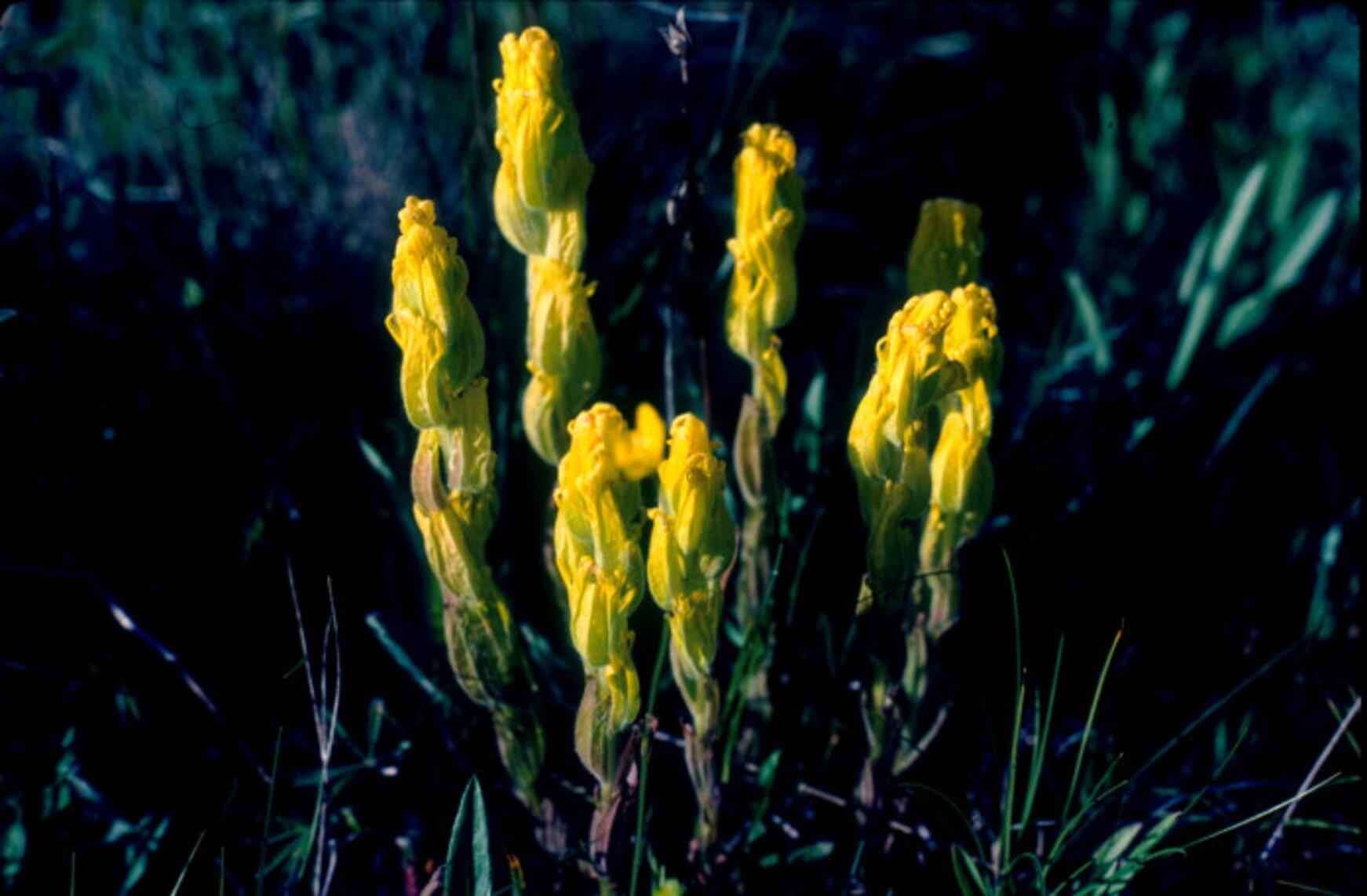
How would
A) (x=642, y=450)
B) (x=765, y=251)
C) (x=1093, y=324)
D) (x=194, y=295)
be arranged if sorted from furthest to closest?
(x=1093, y=324) → (x=194, y=295) → (x=765, y=251) → (x=642, y=450)

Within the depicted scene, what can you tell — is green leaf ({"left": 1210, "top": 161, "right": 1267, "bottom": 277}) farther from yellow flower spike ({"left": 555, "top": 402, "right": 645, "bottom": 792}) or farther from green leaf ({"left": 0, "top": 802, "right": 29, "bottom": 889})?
green leaf ({"left": 0, "top": 802, "right": 29, "bottom": 889})

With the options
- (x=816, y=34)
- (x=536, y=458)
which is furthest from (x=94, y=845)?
(x=816, y=34)

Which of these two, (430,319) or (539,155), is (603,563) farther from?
(539,155)

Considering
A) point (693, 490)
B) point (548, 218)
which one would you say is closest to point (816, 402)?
point (548, 218)

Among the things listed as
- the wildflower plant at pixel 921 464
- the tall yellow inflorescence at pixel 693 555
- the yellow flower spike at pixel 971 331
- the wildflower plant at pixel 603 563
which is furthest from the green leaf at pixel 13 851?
the yellow flower spike at pixel 971 331

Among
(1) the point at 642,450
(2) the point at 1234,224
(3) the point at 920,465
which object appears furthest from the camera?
(2) the point at 1234,224

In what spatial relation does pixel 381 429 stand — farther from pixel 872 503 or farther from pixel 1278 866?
pixel 1278 866

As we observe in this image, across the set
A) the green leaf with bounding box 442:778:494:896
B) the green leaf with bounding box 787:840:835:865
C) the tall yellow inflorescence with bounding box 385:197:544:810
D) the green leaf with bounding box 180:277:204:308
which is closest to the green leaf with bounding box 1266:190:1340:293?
the green leaf with bounding box 787:840:835:865
